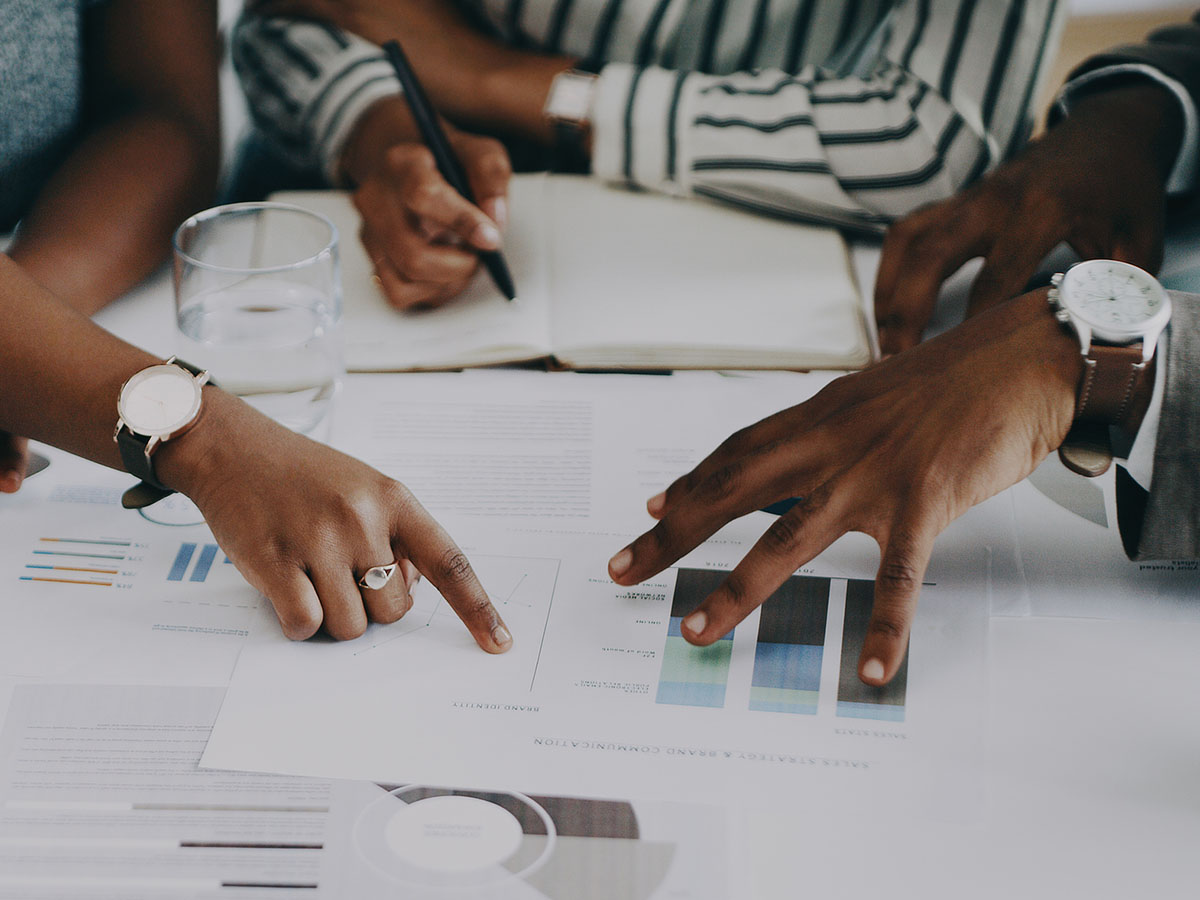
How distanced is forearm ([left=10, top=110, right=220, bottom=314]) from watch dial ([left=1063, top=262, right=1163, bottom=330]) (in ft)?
2.26

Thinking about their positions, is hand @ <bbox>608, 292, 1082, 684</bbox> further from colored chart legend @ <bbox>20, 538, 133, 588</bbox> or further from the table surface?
colored chart legend @ <bbox>20, 538, 133, 588</bbox>

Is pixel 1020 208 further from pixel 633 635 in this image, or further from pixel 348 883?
pixel 348 883

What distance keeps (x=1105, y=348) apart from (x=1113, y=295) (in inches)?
1.8

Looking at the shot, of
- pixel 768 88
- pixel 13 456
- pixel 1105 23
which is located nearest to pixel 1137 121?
pixel 768 88

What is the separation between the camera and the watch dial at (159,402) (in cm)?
62

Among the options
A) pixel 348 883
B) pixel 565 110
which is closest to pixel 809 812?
pixel 348 883

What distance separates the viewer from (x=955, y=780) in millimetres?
496

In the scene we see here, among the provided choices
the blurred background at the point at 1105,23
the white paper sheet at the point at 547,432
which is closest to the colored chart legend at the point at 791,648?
the white paper sheet at the point at 547,432

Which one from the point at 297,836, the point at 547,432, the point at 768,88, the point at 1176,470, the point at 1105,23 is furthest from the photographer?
the point at 1105,23

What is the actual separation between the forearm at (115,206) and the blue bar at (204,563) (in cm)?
26

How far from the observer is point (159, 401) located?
2.08ft

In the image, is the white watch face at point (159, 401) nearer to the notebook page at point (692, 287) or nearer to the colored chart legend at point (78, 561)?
the colored chart legend at point (78, 561)

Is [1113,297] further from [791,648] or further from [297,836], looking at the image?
[297,836]

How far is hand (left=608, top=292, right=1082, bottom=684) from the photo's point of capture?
58cm
